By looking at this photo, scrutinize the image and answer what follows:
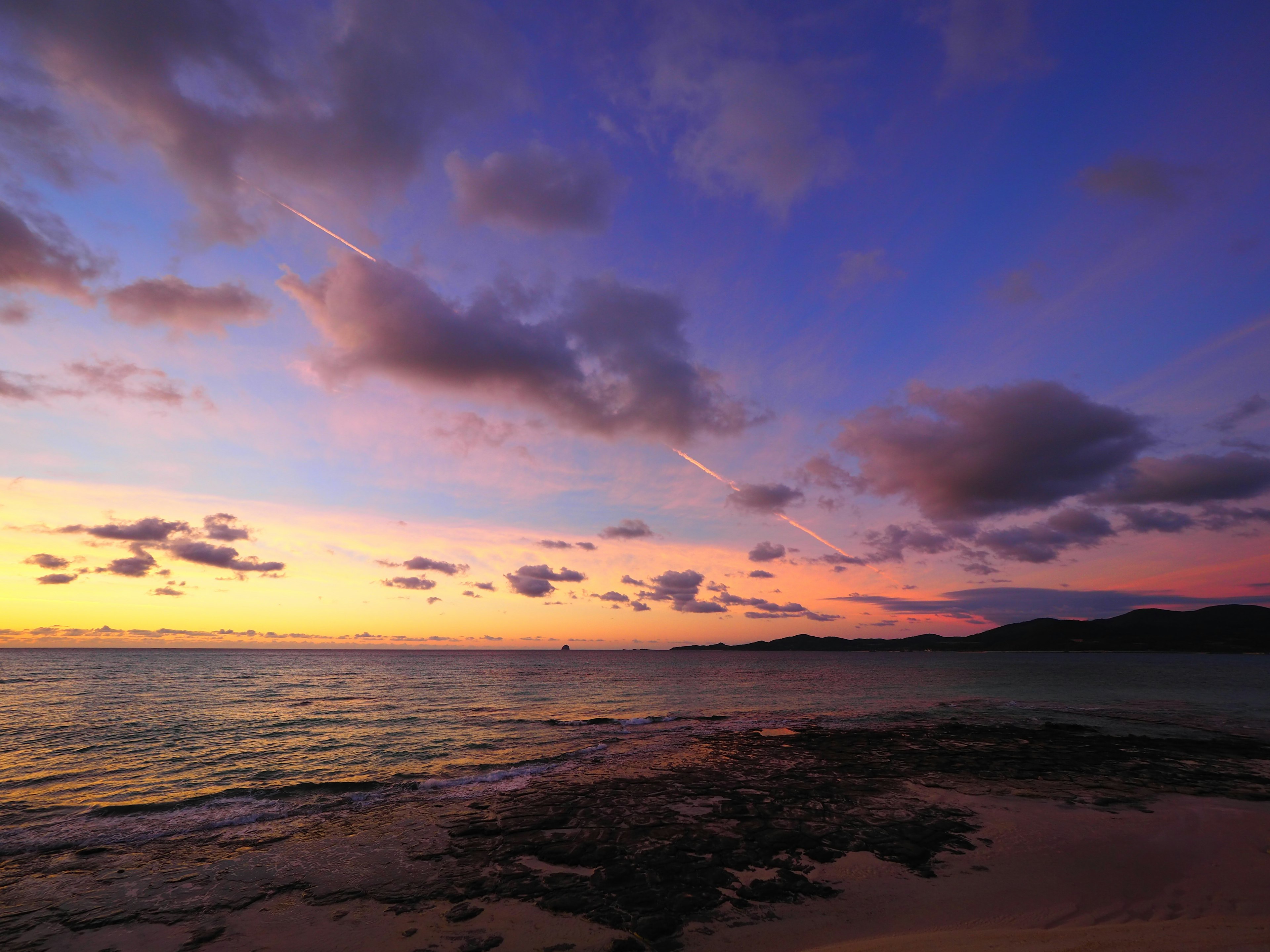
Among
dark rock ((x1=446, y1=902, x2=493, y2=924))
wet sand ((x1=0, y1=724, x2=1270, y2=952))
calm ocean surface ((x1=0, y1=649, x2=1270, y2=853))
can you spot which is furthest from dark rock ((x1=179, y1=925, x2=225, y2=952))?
calm ocean surface ((x1=0, y1=649, x2=1270, y2=853))

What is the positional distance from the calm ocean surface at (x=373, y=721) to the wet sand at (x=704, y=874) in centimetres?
386

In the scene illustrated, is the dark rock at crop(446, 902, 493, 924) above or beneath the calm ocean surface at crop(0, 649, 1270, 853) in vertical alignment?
above

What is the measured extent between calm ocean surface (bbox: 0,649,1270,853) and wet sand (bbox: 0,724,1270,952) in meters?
3.86

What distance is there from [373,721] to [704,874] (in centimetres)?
3371

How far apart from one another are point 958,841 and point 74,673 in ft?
392

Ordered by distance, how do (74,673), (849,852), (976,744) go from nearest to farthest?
(849,852) → (976,744) → (74,673)

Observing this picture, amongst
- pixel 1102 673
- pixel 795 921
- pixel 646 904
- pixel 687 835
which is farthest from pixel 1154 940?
pixel 1102 673

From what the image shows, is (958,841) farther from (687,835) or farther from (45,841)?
(45,841)

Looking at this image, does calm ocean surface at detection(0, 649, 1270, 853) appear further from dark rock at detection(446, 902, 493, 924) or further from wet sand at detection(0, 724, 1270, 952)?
dark rock at detection(446, 902, 493, 924)

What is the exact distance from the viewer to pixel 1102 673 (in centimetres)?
9706

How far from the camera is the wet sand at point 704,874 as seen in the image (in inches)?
374

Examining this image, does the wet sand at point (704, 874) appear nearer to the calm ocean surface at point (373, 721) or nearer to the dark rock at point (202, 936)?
the dark rock at point (202, 936)

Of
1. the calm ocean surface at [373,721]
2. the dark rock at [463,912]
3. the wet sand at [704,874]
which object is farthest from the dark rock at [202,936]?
the calm ocean surface at [373,721]

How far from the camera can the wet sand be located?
9.49 metres
